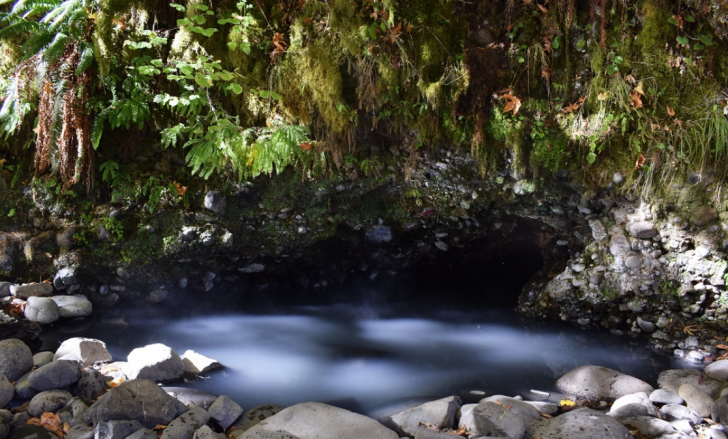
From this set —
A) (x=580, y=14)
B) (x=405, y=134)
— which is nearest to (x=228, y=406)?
(x=405, y=134)

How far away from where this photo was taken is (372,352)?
16.4 ft

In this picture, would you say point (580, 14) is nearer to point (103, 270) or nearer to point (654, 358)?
point (654, 358)

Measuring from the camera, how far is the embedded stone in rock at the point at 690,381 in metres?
3.92

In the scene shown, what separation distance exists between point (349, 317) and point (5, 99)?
183 inches

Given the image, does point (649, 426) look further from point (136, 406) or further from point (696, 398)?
point (136, 406)

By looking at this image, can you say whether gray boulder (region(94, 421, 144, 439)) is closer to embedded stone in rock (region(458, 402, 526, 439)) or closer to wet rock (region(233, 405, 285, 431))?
wet rock (region(233, 405, 285, 431))

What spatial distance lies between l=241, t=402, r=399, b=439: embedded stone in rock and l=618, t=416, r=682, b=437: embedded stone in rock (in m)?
1.79

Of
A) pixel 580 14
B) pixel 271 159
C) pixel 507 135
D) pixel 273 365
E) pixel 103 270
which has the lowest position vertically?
pixel 273 365

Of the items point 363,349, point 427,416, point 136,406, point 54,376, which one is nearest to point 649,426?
point 427,416

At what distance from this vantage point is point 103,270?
18.4ft

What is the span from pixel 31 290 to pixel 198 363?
2.45 m

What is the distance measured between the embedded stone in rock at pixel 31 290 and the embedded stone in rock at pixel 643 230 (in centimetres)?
677

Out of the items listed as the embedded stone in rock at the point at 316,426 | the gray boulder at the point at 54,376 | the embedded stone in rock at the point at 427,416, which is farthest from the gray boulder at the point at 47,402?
the embedded stone in rock at the point at 427,416

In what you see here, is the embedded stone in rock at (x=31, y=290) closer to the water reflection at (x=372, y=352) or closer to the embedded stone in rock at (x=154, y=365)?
the water reflection at (x=372, y=352)
